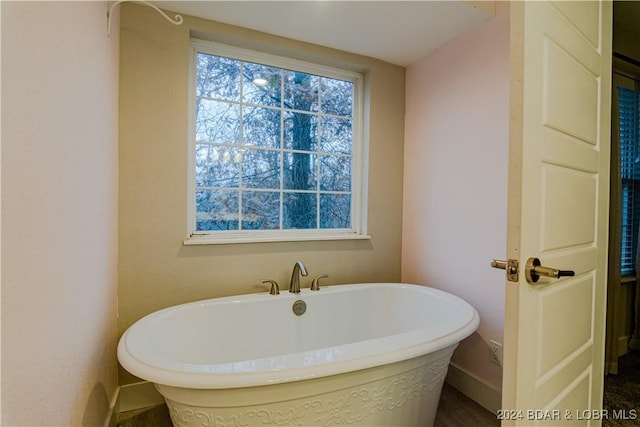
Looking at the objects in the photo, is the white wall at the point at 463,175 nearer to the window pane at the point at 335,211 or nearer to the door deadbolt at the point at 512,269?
the window pane at the point at 335,211

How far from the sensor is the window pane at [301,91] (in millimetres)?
2119

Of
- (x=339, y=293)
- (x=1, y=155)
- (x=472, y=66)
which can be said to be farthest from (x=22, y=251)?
(x=472, y=66)

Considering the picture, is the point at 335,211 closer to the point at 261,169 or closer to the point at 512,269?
the point at 261,169

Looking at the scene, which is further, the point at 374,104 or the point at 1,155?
Result: the point at 374,104

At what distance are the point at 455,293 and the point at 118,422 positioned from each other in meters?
2.04

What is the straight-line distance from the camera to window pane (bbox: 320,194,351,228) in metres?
2.23

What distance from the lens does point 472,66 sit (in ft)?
5.94

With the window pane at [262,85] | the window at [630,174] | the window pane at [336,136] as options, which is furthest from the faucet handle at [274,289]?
the window at [630,174]

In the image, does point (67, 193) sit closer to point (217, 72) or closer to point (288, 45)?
point (217, 72)

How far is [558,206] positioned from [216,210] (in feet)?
5.75

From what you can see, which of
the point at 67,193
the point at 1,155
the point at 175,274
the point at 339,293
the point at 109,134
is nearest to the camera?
the point at 1,155

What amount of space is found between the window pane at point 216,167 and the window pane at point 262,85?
0.40m

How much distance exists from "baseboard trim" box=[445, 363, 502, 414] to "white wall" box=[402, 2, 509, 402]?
0.03 metres

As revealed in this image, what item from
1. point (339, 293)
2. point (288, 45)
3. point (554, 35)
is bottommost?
point (339, 293)
